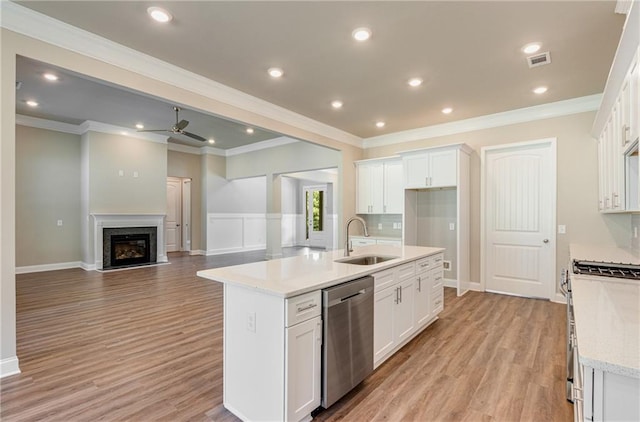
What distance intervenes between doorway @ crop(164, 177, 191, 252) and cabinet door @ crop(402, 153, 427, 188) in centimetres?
686

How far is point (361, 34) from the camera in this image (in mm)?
2807

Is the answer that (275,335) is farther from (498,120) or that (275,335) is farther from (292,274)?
(498,120)

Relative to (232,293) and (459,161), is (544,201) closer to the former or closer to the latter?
(459,161)

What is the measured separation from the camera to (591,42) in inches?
114

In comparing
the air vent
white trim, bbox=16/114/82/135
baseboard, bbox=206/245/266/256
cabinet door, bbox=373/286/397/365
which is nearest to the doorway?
baseboard, bbox=206/245/266/256

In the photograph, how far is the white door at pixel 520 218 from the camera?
4.57 metres

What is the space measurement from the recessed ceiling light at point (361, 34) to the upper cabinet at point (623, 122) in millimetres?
A: 1750

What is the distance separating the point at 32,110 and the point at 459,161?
7692 millimetres

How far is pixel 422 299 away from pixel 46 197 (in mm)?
7651

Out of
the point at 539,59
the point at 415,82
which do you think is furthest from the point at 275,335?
the point at 539,59

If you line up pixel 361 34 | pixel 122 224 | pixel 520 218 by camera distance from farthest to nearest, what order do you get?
1. pixel 122 224
2. pixel 520 218
3. pixel 361 34

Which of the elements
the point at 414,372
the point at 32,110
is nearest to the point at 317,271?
the point at 414,372

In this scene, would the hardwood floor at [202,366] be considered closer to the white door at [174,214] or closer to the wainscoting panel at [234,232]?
the wainscoting panel at [234,232]

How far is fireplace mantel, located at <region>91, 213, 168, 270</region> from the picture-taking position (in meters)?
6.64
